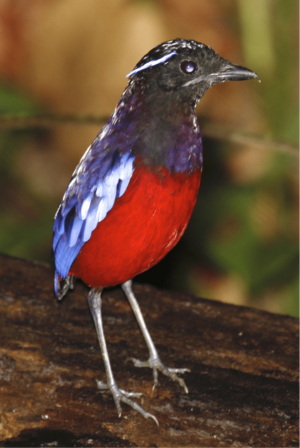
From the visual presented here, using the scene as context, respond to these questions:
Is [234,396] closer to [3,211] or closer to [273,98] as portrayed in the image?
[273,98]

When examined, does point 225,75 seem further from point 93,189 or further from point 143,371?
point 143,371

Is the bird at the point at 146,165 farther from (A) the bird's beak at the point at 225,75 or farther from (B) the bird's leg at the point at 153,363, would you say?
(B) the bird's leg at the point at 153,363

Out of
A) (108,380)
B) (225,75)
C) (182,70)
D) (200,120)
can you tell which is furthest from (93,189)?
(200,120)

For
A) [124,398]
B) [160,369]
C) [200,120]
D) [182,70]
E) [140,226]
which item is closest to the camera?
[182,70]

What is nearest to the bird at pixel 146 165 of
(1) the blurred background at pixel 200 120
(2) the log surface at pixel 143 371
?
(2) the log surface at pixel 143 371

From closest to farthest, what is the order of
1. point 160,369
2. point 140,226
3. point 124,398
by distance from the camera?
point 140,226
point 124,398
point 160,369

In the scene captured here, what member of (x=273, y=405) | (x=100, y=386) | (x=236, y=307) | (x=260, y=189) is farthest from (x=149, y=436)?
(x=260, y=189)
